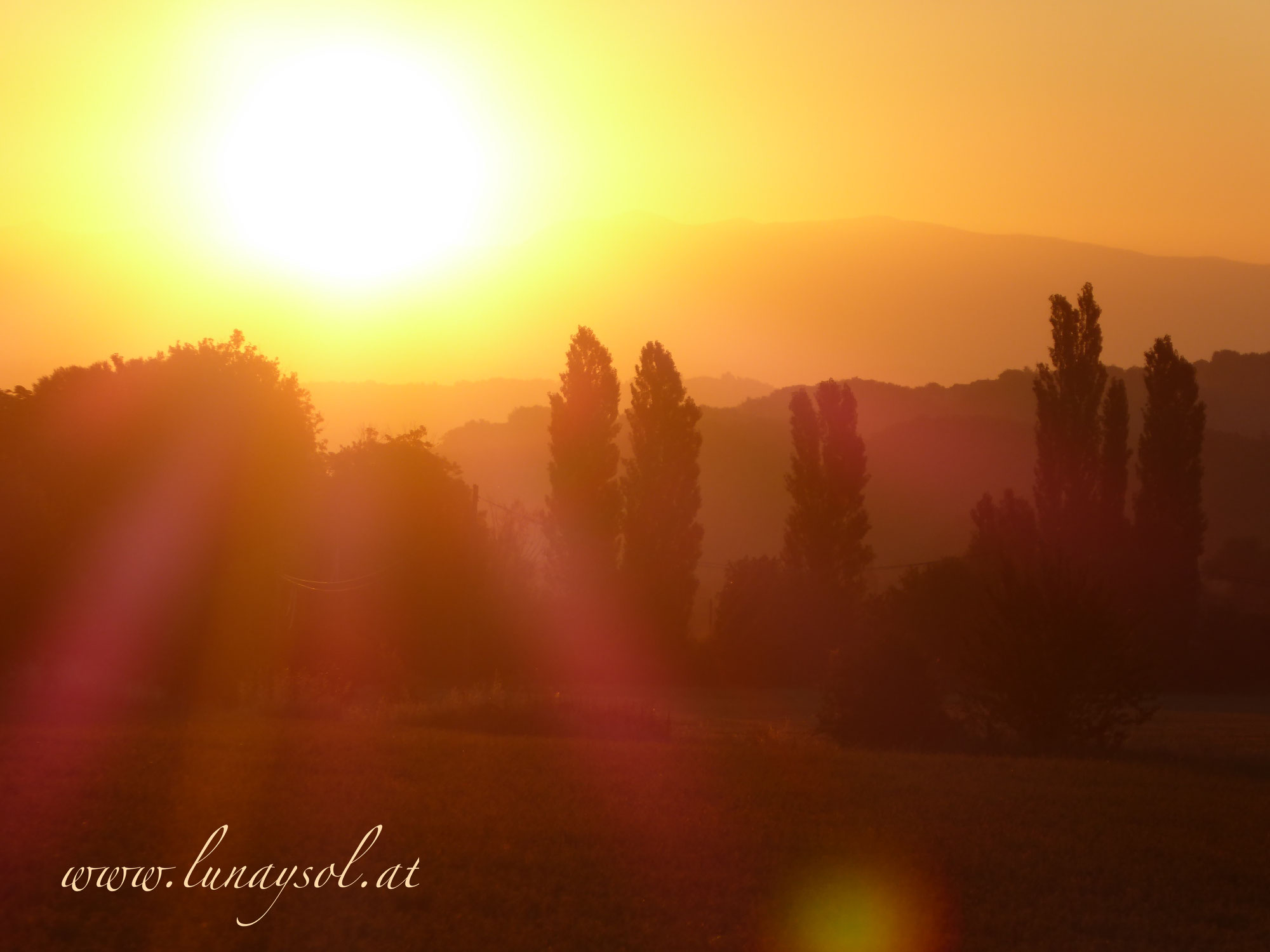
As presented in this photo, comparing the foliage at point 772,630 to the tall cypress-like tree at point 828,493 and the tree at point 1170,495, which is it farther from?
the tree at point 1170,495

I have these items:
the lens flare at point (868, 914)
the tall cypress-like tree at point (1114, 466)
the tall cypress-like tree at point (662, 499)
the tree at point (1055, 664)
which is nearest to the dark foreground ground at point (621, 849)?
the lens flare at point (868, 914)

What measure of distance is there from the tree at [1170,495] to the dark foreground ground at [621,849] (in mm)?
35719

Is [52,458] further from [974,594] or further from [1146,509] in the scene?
[1146,509]

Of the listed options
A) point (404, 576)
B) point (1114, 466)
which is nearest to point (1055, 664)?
point (404, 576)

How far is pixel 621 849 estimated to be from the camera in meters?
11.2

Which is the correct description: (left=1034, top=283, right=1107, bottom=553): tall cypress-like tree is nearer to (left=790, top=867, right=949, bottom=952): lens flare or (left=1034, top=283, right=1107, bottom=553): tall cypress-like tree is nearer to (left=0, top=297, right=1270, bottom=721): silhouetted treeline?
(left=0, top=297, right=1270, bottom=721): silhouetted treeline

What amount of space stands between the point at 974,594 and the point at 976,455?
53.2m

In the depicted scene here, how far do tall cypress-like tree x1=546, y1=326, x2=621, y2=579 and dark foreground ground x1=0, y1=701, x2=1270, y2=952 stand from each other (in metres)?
31.3

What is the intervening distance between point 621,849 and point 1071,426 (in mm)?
44139

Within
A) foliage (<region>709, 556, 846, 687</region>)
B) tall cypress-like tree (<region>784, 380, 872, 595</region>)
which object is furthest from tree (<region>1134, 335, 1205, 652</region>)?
foliage (<region>709, 556, 846, 687</region>)

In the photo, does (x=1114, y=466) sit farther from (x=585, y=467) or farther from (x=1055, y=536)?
(x=585, y=467)

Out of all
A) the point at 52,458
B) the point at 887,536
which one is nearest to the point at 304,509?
the point at 52,458

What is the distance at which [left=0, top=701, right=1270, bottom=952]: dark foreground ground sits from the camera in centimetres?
923

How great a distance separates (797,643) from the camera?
48.2 meters
